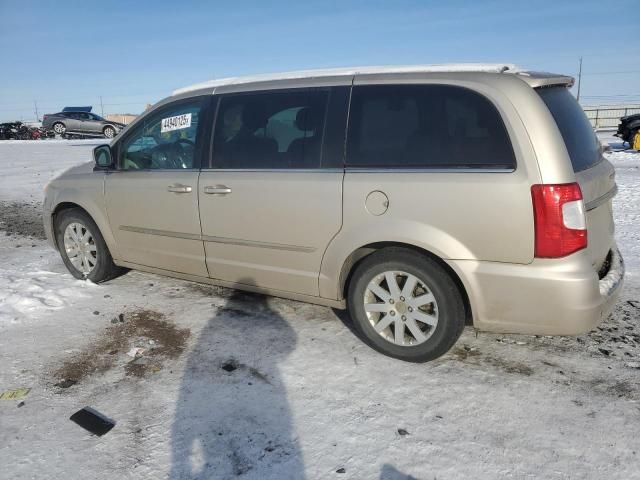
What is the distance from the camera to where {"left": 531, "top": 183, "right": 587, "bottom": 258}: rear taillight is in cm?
271

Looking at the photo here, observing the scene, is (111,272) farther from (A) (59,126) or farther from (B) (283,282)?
(A) (59,126)

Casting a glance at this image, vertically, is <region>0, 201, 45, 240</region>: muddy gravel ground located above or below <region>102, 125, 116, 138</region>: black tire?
below

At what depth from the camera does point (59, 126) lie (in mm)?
29828

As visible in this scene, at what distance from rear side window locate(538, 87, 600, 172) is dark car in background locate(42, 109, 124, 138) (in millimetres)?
28426

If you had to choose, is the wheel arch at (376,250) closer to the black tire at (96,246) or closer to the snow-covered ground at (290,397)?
the snow-covered ground at (290,397)

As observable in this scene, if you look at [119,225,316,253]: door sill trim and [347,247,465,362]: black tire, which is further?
[119,225,316,253]: door sill trim

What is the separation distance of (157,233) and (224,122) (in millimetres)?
1144

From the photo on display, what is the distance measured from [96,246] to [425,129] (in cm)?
341

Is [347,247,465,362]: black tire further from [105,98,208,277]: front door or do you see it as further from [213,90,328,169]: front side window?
[105,98,208,277]: front door

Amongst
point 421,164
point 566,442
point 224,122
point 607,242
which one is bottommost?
point 566,442

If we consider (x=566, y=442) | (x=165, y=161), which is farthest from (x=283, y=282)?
(x=566, y=442)

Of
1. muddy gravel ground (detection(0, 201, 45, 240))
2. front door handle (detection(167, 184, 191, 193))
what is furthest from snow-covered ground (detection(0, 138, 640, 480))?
muddy gravel ground (detection(0, 201, 45, 240))

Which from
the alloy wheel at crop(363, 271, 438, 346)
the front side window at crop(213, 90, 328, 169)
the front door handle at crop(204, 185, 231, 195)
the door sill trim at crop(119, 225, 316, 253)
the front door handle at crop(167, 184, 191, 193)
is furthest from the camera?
the front door handle at crop(167, 184, 191, 193)

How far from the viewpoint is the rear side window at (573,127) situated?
295 centimetres
